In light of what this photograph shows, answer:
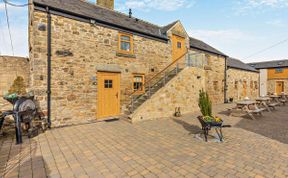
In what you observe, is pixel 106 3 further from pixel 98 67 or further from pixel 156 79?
pixel 156 79

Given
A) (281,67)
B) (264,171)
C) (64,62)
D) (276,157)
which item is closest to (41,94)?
(64,62)

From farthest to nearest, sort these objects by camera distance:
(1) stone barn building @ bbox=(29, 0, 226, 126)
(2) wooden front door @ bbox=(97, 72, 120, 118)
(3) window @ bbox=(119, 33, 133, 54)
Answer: (3) window @ bbox=(119, 33, 133, 54) < (2) wooden front door @ bbox=(97, 72, 120, 118) < (1) stone barn building @ bbox=(29, 0, 226, 126)

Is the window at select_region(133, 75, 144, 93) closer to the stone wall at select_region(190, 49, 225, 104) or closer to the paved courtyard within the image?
the paved courtyard

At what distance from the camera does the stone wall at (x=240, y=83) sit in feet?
61.5

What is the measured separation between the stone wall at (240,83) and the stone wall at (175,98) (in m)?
9.15

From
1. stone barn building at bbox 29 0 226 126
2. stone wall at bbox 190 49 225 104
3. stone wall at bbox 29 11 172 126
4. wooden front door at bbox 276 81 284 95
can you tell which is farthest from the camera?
wooden front door at bbox 276 81 284 95

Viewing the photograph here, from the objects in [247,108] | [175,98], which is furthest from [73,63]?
[247,108]

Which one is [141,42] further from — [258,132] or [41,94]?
[258,132]

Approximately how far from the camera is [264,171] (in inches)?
130

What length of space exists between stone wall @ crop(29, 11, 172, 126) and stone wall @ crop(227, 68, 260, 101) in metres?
15.0

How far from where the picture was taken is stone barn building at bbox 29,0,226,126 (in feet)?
22.3

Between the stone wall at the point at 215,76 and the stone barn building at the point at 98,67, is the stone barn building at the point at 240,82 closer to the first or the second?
the stone wall at the point at 215,76

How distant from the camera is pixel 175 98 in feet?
32.5

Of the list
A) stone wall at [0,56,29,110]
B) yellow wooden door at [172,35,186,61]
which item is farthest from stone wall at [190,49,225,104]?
stone wall at [0,56,29,110]
